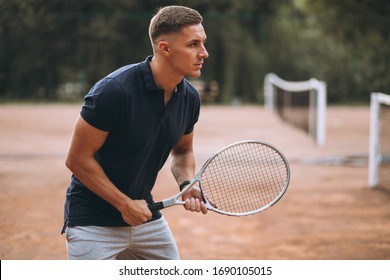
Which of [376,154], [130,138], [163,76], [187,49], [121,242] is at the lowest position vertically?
[376,154]

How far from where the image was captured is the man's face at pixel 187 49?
300cm

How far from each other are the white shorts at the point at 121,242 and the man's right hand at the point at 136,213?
16 centimetres

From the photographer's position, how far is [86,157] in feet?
9.59

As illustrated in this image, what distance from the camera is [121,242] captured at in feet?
10.5

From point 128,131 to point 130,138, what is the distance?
3 centimetres

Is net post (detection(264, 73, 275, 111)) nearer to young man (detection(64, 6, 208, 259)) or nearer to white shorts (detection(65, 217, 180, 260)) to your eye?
white shorts (detection(65, 217, 180, 260))

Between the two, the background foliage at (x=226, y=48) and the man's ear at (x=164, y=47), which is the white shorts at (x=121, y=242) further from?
the background foliage at (x=226, y=48)

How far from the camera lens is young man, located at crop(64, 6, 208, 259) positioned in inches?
115

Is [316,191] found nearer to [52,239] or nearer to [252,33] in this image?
[52,239]

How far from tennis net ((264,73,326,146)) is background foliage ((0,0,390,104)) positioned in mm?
863

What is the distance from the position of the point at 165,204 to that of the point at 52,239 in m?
3.09

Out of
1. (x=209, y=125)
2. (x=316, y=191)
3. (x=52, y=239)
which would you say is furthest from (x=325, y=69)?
(x=52, y=239)

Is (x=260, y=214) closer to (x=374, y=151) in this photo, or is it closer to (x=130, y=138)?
(x=374, y=151)

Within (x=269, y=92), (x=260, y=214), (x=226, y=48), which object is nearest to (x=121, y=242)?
(x=260, y=214)
